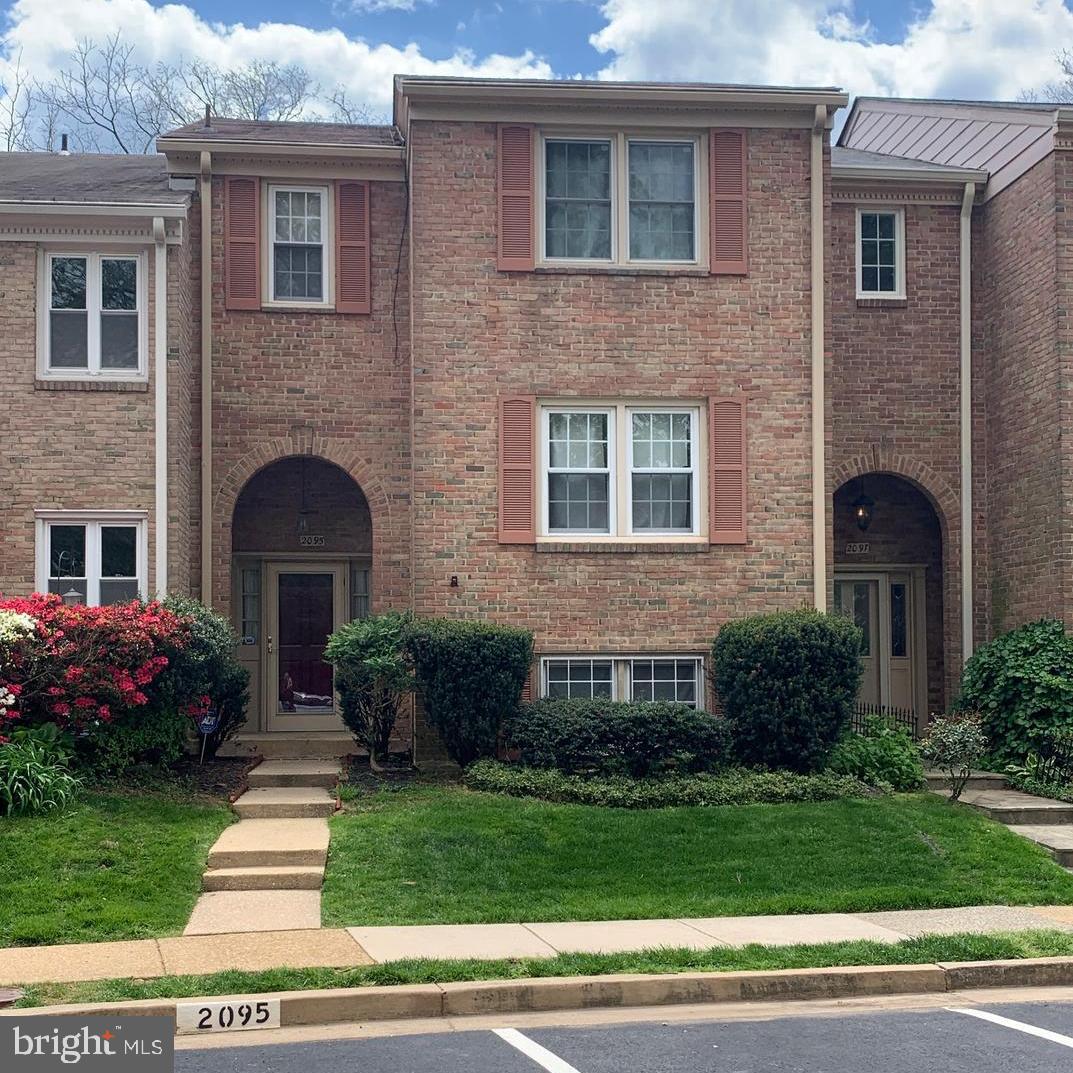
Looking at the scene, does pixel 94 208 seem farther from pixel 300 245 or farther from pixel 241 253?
pixel 300 245

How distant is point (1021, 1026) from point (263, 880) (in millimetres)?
5768

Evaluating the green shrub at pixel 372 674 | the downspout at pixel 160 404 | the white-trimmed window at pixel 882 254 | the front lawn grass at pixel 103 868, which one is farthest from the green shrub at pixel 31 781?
the white-trimmed window at pixel 882 254

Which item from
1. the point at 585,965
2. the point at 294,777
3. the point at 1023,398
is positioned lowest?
the point at 585,965

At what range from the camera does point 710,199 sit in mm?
16328

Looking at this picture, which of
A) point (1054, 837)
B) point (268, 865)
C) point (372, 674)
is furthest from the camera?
point (372, 674)

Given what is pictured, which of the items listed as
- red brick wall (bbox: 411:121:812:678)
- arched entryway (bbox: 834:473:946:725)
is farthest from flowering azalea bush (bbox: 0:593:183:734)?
arched entryway (bbox: 834:473:946:725)

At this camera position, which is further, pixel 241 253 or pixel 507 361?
pixel 241 253

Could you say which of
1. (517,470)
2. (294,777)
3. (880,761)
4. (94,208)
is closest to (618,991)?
(294,777)

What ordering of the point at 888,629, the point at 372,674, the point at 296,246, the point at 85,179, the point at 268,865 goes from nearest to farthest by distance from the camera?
1. the point at 268,865
2. the point at 372,674
3. the point at 296,246
4. the point at 85,179
5. the point at 888,629

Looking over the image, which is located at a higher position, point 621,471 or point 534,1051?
point 621,471

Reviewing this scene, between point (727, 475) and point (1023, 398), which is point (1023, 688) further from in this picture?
point (727, 475)

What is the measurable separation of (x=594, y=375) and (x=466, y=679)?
381 centimetres

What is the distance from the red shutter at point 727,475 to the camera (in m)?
16.2

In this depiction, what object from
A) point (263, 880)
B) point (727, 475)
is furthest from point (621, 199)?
point (263, 880)
